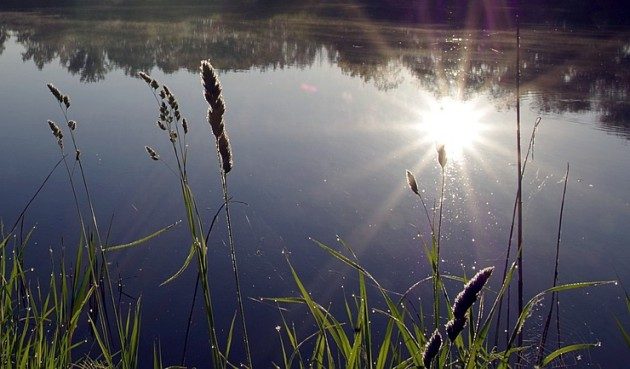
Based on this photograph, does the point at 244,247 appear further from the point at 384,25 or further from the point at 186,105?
the point at 384,25

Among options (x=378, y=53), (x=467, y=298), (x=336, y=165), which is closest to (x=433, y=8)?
(x=378, y=53)

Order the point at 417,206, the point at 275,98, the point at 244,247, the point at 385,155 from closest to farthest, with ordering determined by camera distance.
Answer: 1. the point at 244,247
2. the point at 417,206
3. the point at 385,155
4. the point at 275,98

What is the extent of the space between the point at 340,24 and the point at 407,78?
14.4 ft

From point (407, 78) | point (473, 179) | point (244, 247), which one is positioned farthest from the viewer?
point (407, 78)

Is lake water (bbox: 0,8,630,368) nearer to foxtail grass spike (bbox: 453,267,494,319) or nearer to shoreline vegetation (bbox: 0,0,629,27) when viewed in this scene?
foxtail grass spike (bbox: 453,267,494,319)

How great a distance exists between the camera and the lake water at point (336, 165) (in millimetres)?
2334

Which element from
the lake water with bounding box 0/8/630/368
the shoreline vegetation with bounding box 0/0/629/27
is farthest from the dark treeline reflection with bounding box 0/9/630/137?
the shoreline vegetation with bounding box 0/0/629/27

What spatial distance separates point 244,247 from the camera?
2.61 meters

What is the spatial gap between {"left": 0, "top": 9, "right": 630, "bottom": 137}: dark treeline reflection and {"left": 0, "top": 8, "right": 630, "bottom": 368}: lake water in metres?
0.04

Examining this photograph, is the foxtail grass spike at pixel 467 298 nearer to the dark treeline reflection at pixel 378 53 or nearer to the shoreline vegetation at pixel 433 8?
the dark treeline reflection at pixel 378 53

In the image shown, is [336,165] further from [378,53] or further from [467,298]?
[378,53]

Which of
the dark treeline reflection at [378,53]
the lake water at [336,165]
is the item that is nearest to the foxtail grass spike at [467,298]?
the lake water at [336,165]

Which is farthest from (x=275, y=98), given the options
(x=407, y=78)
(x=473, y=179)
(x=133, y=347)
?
(x=133, y=347)

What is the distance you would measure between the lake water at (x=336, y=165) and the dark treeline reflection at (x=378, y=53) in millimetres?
37
